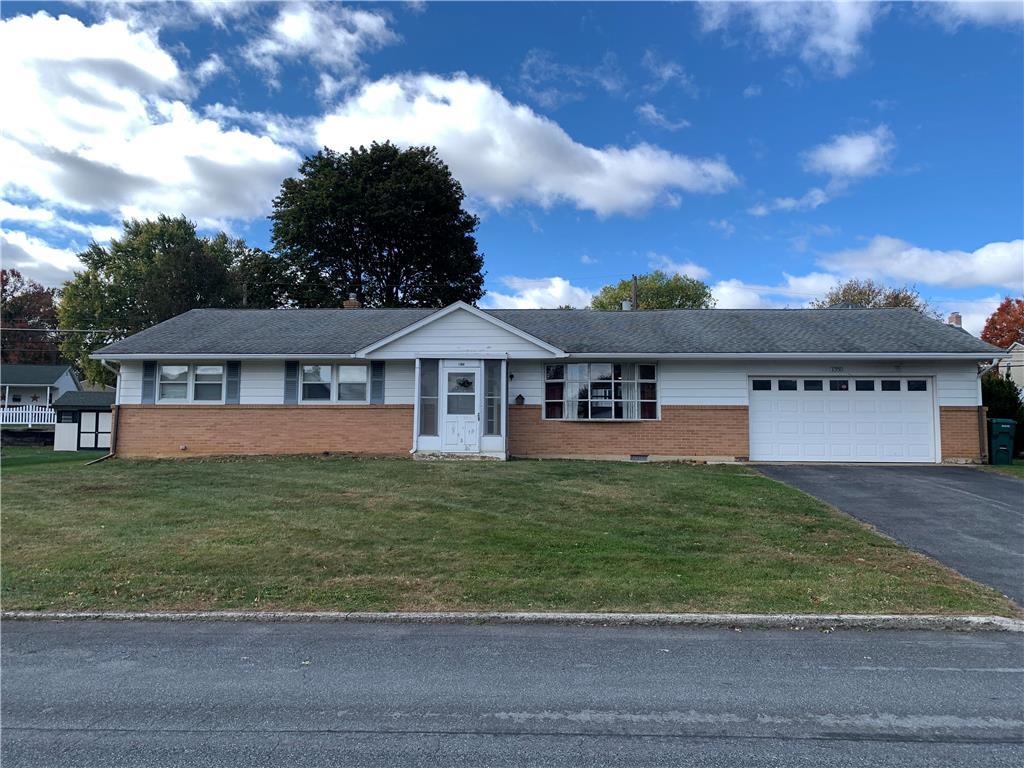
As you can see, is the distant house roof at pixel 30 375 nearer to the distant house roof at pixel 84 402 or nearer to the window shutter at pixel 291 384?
the distant house roof at pixel 84 402

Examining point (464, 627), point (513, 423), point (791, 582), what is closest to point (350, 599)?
point (464, 627)

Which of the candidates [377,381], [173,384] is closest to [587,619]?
[377,381]

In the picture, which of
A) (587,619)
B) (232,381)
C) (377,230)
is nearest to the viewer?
(587,619)

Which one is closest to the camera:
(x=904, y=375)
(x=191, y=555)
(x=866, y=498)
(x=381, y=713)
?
(x=381, y=713)

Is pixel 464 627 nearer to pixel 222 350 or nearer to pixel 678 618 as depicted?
pixel 678 618

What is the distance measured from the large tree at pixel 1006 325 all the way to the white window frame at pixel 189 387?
6591 cm

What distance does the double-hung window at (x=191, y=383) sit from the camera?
56.6 feet

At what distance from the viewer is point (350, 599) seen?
5965mm

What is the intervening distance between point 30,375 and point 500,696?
56002 mm

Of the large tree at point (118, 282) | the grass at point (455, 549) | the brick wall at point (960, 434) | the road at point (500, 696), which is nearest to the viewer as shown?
the road at point (500, 696)

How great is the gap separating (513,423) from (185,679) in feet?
41.2

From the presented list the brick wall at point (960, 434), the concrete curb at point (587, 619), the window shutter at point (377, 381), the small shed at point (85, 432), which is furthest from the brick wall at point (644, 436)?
the small shed at point (85, 432)

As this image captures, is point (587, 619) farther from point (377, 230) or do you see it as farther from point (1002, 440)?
point (377, 230)

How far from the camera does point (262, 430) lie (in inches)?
667
